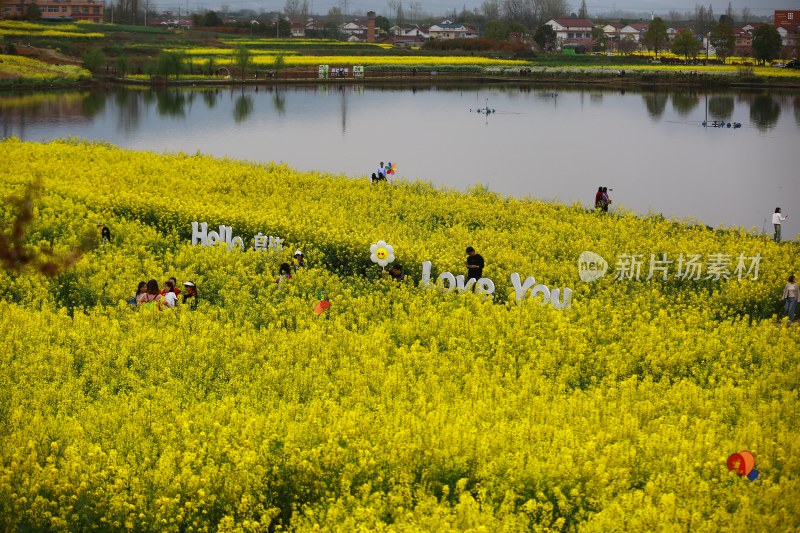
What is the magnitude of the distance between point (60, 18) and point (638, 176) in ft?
370

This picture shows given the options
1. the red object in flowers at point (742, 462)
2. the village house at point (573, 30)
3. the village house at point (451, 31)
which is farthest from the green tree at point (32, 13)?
the red object in flowers at point (742, 462)

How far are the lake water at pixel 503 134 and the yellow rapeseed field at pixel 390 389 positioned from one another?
44.9 ft

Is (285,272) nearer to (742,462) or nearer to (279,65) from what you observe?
(742,462)

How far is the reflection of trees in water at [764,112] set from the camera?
228 feet

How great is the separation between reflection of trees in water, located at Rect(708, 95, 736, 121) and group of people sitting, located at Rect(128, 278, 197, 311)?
200 feet

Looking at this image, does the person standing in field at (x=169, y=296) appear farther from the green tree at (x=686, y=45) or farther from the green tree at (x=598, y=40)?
the green tree at (x=598, y=40)

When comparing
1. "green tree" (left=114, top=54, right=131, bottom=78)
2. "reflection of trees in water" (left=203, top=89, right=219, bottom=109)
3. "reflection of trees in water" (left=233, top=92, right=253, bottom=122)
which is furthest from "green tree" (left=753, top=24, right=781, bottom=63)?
"green tree" (left=114, top=54, right=131, bottom=78)

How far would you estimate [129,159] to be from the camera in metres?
39.7

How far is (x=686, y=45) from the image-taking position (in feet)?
419

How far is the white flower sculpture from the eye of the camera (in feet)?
73.5

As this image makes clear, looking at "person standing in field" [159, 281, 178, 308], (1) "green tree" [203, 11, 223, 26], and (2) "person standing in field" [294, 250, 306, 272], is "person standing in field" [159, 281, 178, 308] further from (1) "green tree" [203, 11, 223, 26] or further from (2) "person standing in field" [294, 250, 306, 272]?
(1) "green tree" [203, 11, 223, 26]

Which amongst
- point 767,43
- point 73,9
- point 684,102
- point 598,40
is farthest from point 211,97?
point 598,40

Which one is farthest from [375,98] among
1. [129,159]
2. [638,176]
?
[129,159]

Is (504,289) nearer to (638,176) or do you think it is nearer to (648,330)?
(648,330)
